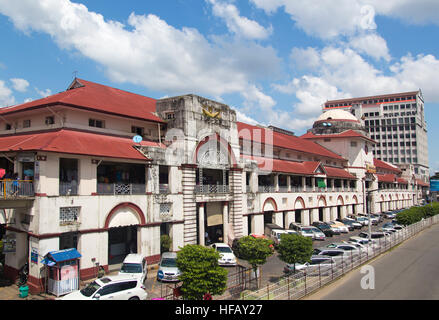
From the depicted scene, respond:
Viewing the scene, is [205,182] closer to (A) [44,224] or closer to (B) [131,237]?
(B) [131,237]

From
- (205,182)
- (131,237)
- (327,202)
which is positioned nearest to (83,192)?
(131,237)

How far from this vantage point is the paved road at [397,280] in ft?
66.1

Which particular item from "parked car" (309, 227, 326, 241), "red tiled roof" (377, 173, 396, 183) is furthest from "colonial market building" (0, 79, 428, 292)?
"red tiled roof" (377, 173, 396, 183)

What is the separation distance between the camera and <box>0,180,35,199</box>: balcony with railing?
21.4 metres

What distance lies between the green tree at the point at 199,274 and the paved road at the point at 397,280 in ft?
21.2

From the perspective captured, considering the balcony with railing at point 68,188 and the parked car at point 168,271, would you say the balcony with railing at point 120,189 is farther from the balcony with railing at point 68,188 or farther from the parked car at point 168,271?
the parked car at point 168,271

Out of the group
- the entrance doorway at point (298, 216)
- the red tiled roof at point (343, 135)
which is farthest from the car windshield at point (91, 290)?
the red tiled roof at point (343, 135)

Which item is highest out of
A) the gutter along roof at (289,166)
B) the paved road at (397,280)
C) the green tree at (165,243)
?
the gutter along roof at (289,166)

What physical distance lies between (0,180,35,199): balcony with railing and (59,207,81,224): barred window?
6.96ft

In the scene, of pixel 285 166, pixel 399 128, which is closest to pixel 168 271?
pixel 285 166

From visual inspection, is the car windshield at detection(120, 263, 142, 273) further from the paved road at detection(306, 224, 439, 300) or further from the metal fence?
the paved road at detection(306, 224, 439, 300)

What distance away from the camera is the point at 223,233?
35594 millimetres

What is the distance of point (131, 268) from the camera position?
2278cm

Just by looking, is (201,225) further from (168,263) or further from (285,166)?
(285,166)
